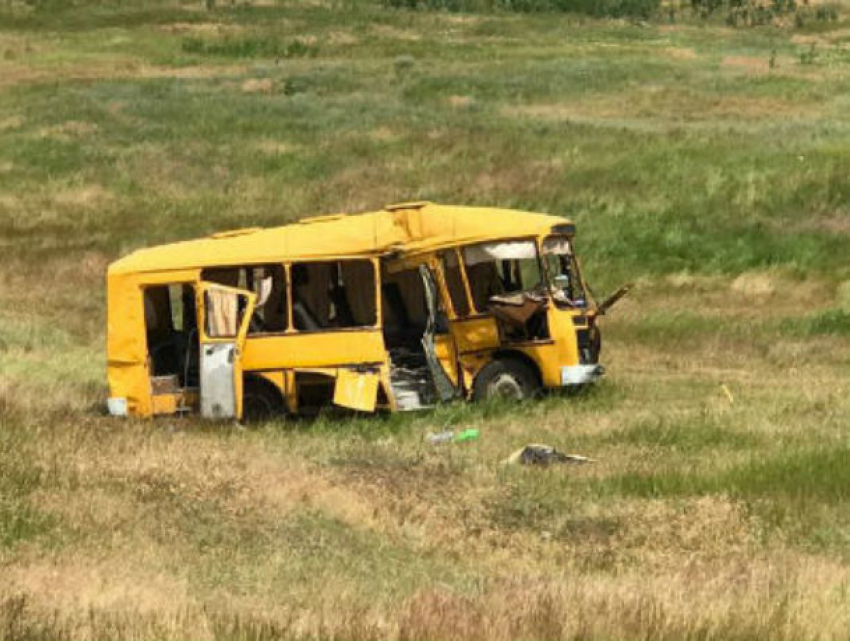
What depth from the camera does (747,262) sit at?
3114cm

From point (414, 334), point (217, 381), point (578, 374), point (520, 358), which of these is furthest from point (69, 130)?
point (578, 374)

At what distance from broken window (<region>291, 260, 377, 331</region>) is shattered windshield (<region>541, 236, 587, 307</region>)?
8.80 ft

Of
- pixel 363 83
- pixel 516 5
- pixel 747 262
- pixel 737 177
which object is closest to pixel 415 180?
pixel 737 177

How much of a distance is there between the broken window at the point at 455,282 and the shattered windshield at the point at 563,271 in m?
1.31

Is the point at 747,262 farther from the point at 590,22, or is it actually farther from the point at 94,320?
the point at 590,22

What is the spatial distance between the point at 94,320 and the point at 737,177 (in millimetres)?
18569

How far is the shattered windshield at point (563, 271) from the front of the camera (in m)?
19.0

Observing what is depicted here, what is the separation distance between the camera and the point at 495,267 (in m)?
19.9

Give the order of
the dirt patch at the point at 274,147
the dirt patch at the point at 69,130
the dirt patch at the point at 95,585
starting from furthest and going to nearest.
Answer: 1. the dirt patch at the point at 69,130
2. the dirt patch at the point at 274,147
3. the dirt patch at the point at 95,585

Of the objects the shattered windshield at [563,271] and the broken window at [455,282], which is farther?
the broken window at [455,282]

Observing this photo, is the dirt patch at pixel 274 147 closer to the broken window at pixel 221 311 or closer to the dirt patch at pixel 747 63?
the dirt patch at pixel 747 63

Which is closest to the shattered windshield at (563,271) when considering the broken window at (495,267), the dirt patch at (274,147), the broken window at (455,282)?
the broken window at (495,267)

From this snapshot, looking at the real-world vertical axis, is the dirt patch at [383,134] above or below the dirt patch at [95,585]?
below

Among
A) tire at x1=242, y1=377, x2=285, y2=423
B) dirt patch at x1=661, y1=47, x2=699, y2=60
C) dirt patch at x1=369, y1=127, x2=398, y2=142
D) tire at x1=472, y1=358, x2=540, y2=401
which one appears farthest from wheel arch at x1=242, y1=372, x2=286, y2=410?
dirt patch at x1=661, y1=47, x2=699, y2=60
